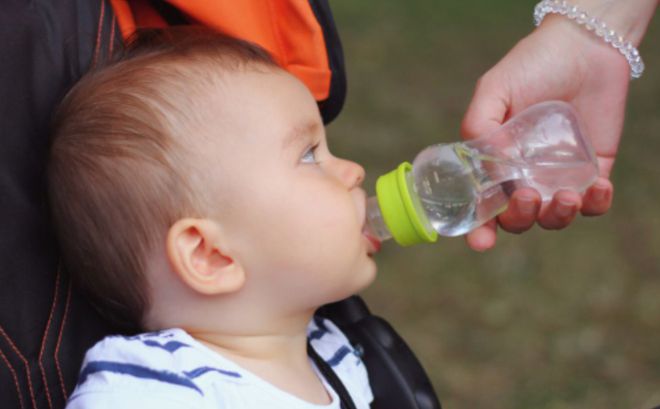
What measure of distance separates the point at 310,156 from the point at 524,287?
1.40 m

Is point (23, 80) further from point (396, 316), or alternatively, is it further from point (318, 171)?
point (396, 316)

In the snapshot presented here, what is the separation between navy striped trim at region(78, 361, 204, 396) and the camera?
1073 mm

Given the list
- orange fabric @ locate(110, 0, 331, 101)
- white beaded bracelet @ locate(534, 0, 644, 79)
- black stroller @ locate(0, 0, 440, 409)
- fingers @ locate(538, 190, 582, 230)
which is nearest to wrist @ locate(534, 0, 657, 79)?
white beaded bracelet @ locate(534, 0, 644, 79)

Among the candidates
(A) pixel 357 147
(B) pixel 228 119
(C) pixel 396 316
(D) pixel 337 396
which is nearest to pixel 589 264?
(C) pixel 396 316

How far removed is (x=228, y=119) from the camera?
1163mm

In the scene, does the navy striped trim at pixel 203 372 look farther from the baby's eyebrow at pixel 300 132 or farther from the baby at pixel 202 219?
the baby's eyebrow at pixel 300 132

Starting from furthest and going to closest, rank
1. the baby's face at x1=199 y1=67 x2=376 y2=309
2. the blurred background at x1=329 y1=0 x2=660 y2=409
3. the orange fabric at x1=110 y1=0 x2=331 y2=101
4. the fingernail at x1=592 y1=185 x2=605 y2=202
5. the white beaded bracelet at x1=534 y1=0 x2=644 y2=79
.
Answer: the blurred background at x1=329 y1=0 x2=660 y2=409 → the white beaded bracelet at x1=534 y1=0 x2=644 y2=79 → the fingernail at x1=592 y1=185 x2=605 y2=202 → the orange fabric at x1=110 y1=0 x2=331 y2=101 → the baby's face at x1=199 y1=67 x2=376 y2=309

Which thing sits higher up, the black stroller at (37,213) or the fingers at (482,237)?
the black stroller at (37,213)

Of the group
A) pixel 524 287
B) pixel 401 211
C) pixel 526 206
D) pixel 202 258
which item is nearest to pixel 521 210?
pixel 526 206

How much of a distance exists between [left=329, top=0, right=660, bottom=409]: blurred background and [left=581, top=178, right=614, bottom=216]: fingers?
31.5 inches

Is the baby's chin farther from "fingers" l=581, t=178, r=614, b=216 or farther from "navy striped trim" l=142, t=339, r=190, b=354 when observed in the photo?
"fingers" l=581, t=178, r=614, b=216

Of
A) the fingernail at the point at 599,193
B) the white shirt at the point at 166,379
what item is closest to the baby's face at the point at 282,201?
the white shirt at the point at 166,379

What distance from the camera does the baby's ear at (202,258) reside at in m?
1.13

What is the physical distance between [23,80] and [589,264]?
179 centimetres
